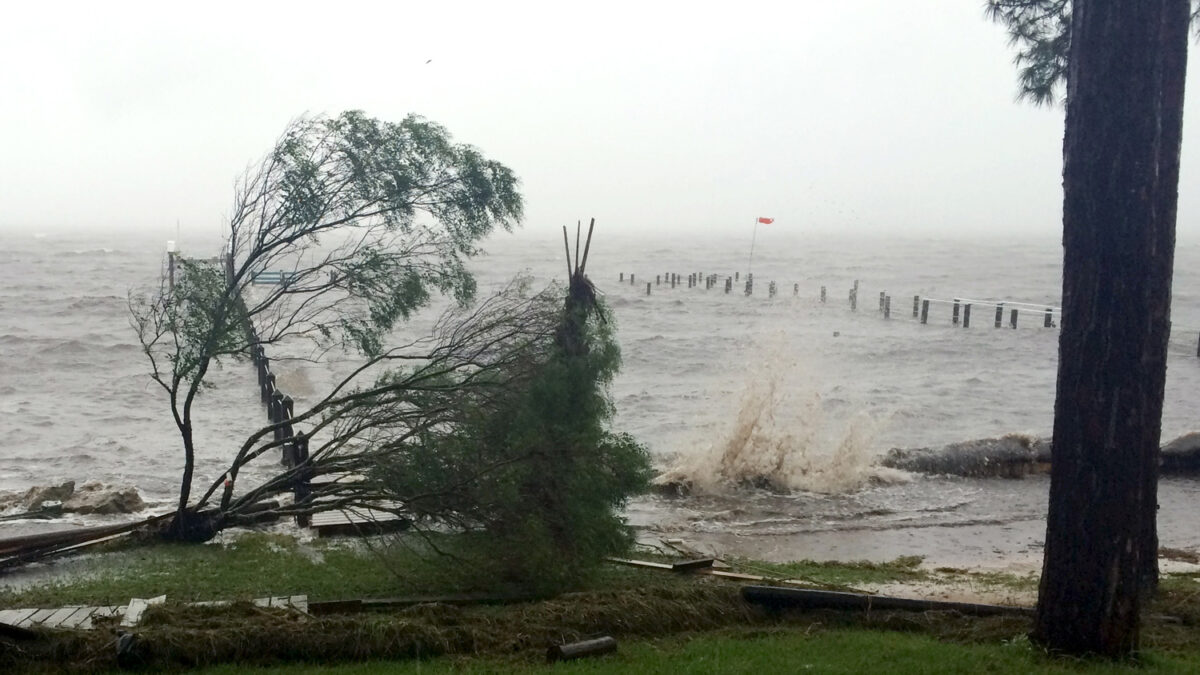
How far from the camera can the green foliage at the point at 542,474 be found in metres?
10.3

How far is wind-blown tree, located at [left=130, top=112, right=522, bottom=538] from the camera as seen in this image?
44.8ft

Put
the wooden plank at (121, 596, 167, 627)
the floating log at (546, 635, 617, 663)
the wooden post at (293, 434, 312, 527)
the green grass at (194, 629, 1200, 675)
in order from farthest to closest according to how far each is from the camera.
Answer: the wooden post at (293, 434, 312, 527)
the wooden plank at (121, 596, 167, 627)
the floating log at (546, 635, 617, 663)
the green grass at (194, 629, 1200, 675)

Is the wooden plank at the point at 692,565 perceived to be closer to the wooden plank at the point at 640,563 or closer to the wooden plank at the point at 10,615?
the wooden plank at the point at 640,563

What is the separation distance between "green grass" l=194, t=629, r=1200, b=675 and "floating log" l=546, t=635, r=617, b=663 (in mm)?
81

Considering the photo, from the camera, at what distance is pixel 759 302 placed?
66.2 meters

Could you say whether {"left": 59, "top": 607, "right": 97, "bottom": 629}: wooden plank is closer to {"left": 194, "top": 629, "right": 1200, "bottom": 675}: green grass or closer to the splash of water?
{"left": 194, "top": 629, "right": 1200, "bottom": 675}: green grass

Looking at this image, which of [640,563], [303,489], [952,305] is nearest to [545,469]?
[640,563]

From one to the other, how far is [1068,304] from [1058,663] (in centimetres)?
237

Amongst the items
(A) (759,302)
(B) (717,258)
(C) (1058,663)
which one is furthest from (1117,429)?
(B) (717,258)

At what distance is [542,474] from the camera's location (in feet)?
34.8

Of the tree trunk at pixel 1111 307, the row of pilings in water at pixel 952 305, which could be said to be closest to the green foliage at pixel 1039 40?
the tree trunk at pixel 1111 307

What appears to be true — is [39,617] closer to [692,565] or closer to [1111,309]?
[692,565]

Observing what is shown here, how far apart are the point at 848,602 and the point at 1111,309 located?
121 inches

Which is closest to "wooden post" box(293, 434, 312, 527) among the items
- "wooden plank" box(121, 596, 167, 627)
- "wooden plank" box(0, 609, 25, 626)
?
"wooden plank" box(121, 596, 167, 627)
